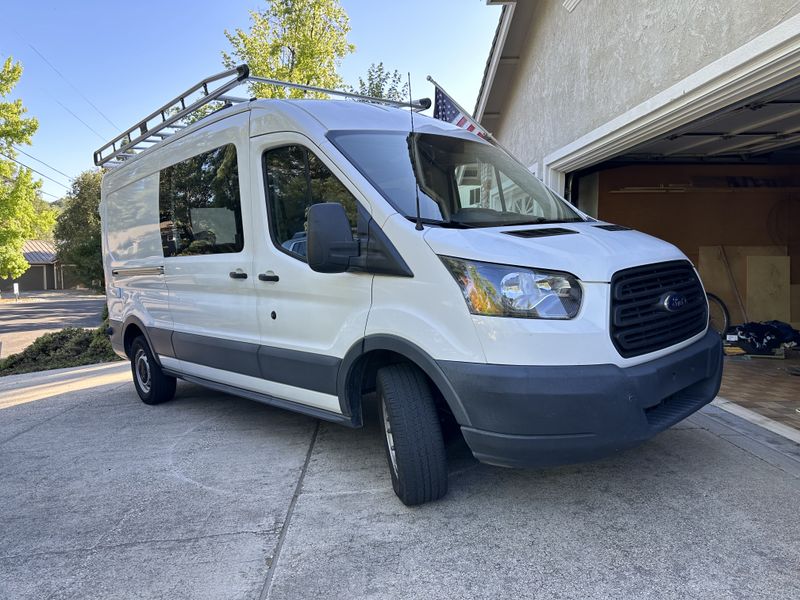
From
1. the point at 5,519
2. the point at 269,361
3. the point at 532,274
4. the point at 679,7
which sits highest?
the point at 679,7

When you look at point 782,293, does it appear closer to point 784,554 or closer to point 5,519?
point 784,554

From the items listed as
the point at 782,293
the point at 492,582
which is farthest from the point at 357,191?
the point at 782,293

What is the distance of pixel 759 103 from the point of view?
564 centimetres

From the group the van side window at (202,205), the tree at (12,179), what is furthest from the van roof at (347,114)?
the tree at (12,179)

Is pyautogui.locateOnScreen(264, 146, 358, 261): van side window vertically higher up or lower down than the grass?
higher up

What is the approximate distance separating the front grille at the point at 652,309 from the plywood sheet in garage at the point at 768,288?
7.64 metres

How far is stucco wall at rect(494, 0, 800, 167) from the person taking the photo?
4355mm

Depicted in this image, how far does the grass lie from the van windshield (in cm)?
963

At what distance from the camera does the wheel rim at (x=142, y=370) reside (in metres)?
6.01

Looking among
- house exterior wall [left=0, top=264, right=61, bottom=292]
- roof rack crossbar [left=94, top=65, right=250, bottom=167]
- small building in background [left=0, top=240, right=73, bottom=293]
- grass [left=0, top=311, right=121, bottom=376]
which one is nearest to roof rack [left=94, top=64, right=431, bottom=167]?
roof rack crossbar [left=94, top=65, right=250, bottom=167]

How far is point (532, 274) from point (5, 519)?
337cm

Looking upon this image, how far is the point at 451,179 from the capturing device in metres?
3.75

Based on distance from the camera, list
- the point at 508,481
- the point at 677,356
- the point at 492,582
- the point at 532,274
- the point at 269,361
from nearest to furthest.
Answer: the point at 492,582
the point at 532,274
the point at 677,356
the point at 508,481
the point at 269,361

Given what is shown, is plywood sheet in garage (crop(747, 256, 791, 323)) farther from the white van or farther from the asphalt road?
the asphalt road
